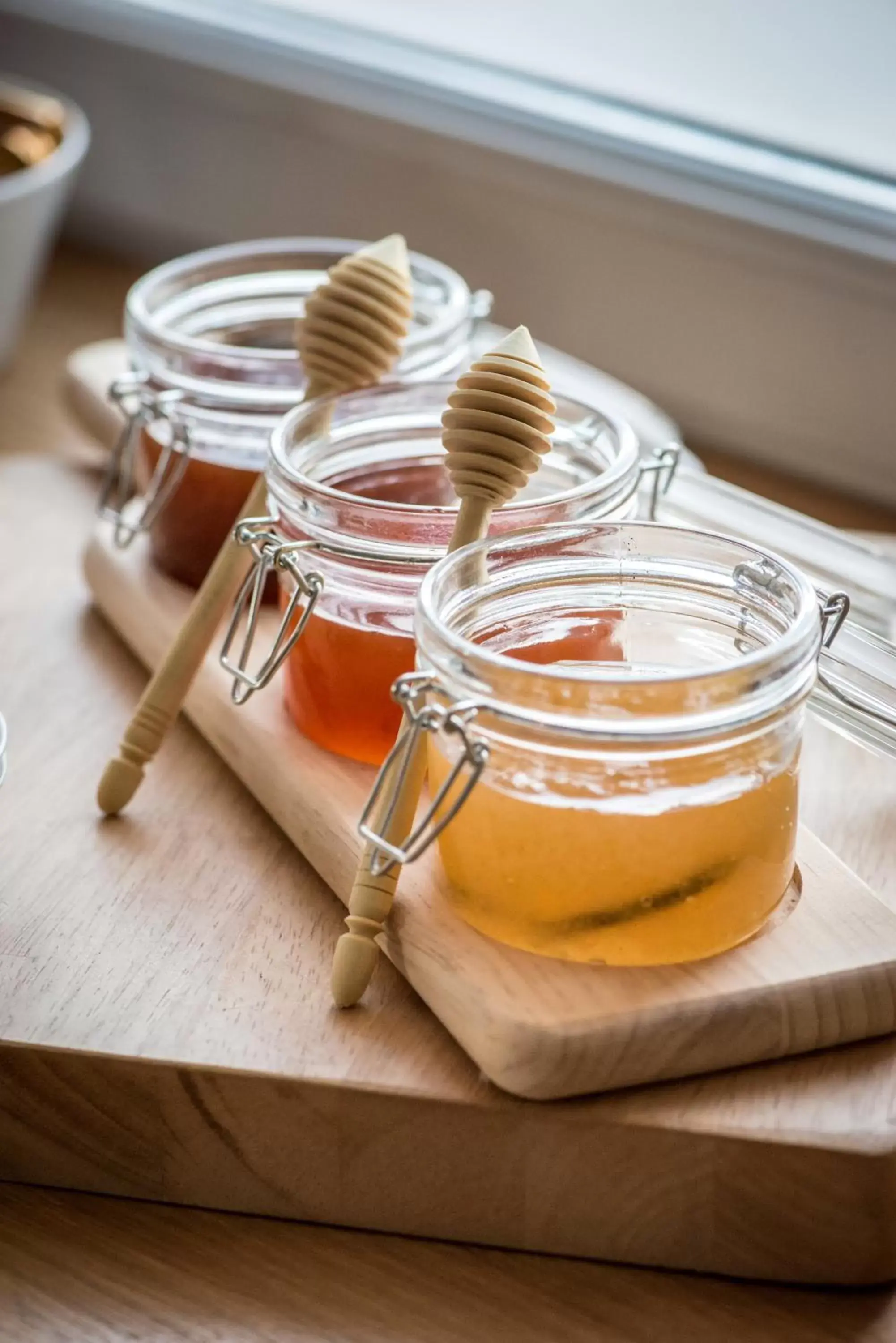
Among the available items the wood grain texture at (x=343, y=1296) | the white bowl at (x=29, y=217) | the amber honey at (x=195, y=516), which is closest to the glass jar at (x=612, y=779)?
the wood grain texture at (x=343, y=1296)

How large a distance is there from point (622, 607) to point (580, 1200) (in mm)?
210

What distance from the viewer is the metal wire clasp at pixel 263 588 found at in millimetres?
617

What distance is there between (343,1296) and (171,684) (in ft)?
0.87

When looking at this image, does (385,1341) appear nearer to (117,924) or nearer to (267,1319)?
(267,1319)

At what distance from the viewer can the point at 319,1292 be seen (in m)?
0.51

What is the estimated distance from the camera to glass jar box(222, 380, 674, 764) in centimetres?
62

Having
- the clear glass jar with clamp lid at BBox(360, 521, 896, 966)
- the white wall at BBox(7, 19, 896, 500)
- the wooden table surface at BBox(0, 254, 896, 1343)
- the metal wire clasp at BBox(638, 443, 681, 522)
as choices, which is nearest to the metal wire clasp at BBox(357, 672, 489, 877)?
the clear glass jar with clamp lid at BBox(360, 521, 896, 966)

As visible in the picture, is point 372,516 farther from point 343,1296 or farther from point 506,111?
point 506,111

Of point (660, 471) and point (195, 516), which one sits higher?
point (660, 471)

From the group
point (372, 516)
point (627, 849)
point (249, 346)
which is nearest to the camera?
point (627, 849)

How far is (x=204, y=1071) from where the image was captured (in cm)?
53

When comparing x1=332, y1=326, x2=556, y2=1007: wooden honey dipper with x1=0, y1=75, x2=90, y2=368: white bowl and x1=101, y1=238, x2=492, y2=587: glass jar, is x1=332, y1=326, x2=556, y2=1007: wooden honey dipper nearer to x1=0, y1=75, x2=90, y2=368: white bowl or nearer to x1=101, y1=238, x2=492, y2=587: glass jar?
x1=101, y1=238, x2=492, y2=587: glass jar

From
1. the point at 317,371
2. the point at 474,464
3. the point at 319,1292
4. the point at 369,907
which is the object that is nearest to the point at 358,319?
the point at 317,371

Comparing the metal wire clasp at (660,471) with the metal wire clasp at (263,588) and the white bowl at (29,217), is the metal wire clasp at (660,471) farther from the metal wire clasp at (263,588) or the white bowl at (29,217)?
the white bowl at (29,217)
